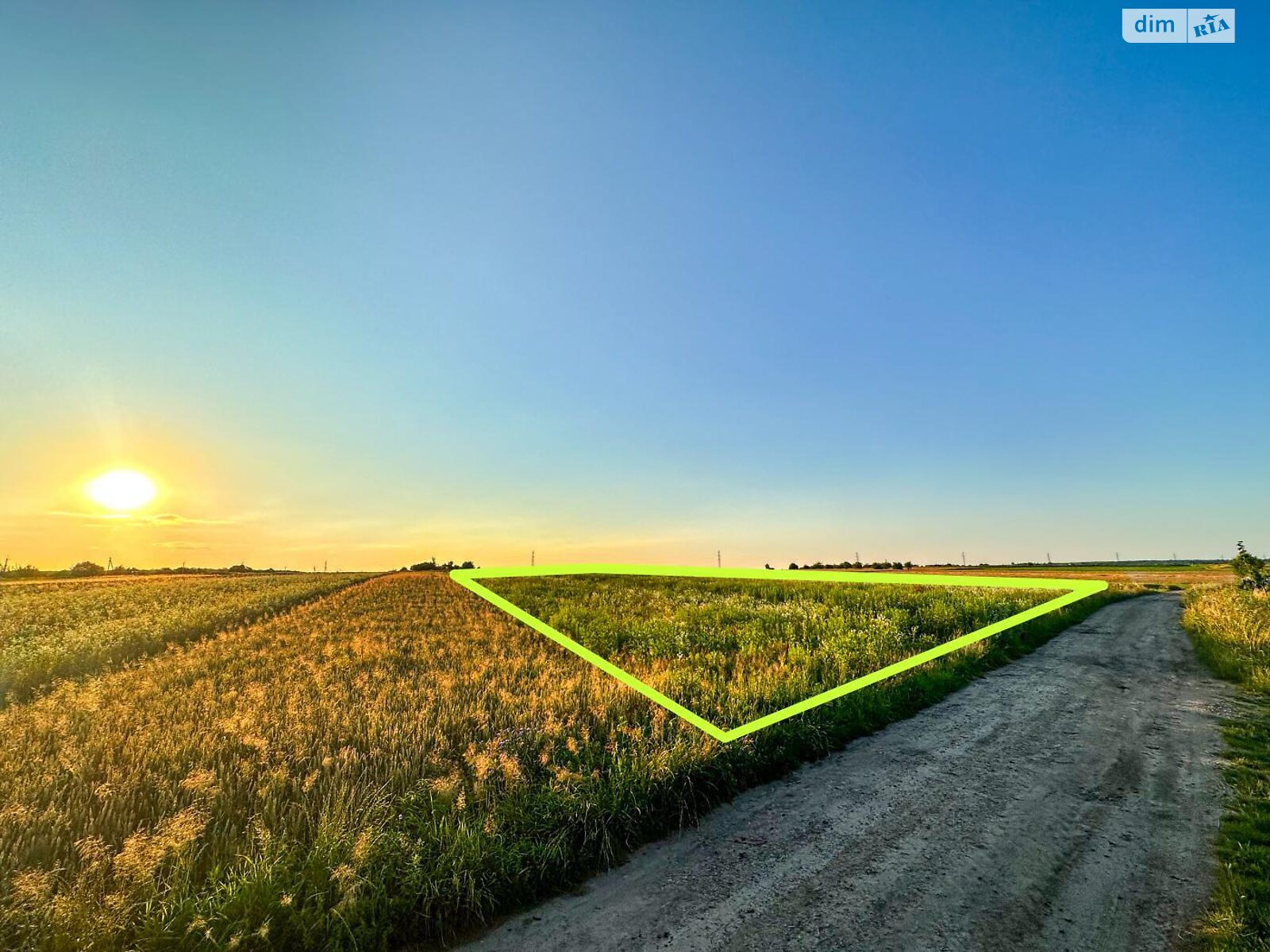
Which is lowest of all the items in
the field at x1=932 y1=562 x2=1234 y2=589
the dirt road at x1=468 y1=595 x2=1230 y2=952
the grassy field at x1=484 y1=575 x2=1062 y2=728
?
the field at x1=932 y1=562 x2=1234 y2=589

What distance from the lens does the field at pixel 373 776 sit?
446 centimetres

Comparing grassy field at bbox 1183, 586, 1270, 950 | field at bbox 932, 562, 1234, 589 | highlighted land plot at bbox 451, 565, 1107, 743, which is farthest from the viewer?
field at bbox 932, 562, 1234, 589

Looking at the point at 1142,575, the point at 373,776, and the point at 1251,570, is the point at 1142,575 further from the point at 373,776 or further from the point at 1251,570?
the point at 373,776

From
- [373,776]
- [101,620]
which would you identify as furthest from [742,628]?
[101,620]

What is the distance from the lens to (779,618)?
474 inches

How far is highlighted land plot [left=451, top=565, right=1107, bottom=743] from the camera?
8.15 m

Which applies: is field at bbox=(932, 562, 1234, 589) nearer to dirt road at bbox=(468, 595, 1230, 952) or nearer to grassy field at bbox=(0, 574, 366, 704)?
dirt road at bbox=(468, 595, 1230, 952)

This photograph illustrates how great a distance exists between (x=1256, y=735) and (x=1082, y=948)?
25.1 ft

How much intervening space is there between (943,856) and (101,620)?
27.2 metres

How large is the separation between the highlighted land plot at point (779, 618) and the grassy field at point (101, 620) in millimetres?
10554

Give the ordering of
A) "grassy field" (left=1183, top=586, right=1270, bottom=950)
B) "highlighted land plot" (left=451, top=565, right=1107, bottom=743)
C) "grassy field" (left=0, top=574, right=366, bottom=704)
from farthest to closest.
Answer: "grassy field" (left=0, top=574, right=366, bottom=704), "highlighted land plot" (left=451, top=565, right=1107, bottom=743), "grassy field" (left=1183, top=586, right=1270, bottom=950)

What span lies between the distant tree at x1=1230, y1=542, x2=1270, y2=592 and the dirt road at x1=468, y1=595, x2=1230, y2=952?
1065 inches

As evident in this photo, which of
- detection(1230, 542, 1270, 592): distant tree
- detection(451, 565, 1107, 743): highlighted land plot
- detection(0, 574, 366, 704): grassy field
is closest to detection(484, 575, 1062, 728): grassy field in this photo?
detection(451, 565, 1107, 743): highlighted land plot

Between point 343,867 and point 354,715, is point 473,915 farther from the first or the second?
point 354,715
